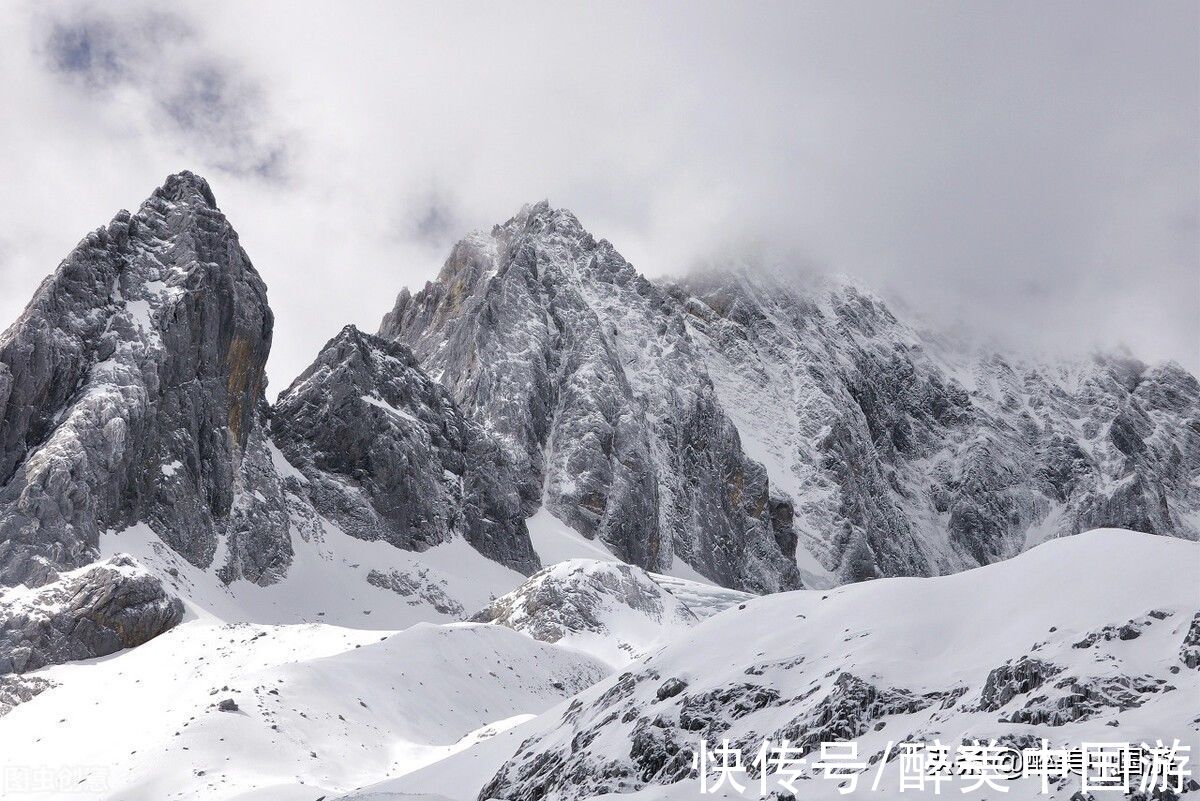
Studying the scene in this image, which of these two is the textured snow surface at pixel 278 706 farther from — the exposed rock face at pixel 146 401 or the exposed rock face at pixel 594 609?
the exposed rock face at pixel 146 401

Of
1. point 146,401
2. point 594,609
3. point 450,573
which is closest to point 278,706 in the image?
point 594,609

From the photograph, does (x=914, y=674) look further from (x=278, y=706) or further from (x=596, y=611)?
(x=596, y=611)

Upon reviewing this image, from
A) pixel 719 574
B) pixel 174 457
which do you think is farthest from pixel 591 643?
pixel 719 574

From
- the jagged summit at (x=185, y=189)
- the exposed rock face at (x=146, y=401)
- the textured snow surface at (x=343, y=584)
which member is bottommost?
the textured snow surface at (x=343, y=584)

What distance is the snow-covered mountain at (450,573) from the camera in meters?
26.5

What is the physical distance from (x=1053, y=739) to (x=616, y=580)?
195 feet

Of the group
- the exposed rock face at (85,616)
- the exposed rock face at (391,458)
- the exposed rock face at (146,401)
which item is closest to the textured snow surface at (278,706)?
the exposed rock face at (85,616)

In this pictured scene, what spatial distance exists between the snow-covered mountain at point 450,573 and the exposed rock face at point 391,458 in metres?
0.32

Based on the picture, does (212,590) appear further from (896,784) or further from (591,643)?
(896,784)

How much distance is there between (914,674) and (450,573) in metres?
73.9

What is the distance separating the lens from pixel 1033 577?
1126 inches

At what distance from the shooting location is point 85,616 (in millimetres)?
58688

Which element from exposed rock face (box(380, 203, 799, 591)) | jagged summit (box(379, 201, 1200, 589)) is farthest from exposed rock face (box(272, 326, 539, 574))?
jagged summit (box(379, 201, 1200, 589))

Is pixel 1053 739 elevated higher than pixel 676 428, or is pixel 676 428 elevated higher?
pixel 676 428
